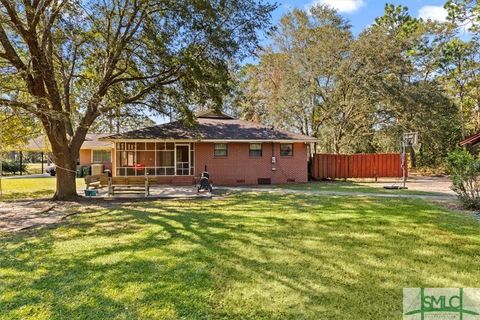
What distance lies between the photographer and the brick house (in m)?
19.7

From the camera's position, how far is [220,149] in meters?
20.0

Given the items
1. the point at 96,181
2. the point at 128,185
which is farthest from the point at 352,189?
the point at 96,181

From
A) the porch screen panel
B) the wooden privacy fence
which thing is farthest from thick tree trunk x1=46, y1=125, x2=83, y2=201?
the wooden privacy fence

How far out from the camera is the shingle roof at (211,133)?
63.1 ft

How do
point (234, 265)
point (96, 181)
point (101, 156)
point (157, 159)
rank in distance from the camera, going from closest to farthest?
point (234, 265), point (96, 181), point (157, 159), point (101, 156)

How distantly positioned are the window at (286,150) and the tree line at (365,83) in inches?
145

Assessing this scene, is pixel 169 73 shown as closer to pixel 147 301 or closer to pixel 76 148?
pixel 76 148

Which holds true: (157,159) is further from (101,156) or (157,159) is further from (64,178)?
(101,156)

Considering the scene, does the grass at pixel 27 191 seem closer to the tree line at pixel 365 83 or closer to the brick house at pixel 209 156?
the brick house at pixel 209 156

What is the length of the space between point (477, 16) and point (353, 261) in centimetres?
1075

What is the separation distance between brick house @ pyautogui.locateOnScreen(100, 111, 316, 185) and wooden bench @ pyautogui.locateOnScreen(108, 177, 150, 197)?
539cm

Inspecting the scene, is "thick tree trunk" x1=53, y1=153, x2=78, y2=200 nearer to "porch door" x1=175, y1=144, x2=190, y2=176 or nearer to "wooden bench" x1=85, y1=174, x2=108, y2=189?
"wooden bench" x1=85, y1=174, x2=108, y2=189

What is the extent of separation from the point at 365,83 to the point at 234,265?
70.1ft

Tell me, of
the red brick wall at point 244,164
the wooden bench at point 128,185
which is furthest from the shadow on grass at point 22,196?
the red brick wall at point 244,164
